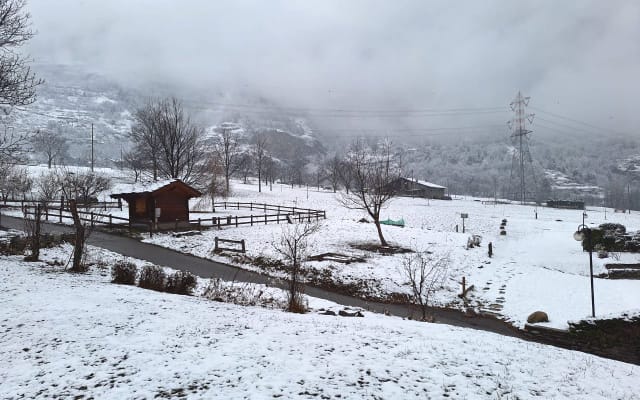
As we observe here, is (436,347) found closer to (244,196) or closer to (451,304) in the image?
(451,304)

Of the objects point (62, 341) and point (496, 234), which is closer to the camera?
point (62, 341)

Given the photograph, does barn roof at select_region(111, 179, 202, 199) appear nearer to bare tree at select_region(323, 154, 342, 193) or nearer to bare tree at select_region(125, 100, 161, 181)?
bare tree at select_region(125, 100, 161, 181)

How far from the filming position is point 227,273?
16.8 m

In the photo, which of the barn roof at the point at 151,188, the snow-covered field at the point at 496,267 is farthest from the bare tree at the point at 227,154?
the snow-covered field at the point at 496,267

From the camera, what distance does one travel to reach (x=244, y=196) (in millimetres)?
64312

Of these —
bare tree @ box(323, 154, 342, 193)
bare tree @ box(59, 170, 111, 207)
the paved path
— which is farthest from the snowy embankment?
bare tree @ box(323, 154, 342, 193)

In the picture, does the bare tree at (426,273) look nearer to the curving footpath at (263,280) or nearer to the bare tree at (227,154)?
the curving footpath at (263,280)

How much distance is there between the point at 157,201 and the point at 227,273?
46.5ft

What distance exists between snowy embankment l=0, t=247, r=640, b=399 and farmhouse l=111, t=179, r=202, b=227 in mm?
19456

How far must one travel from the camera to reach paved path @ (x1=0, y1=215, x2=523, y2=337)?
1314 centimetres

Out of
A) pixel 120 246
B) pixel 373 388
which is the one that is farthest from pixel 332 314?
pixel 120 246

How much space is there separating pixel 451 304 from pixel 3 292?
15.5 metres

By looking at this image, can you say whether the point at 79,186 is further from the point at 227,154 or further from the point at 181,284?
the point at 227,154

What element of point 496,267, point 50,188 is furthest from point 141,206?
point 496,267
